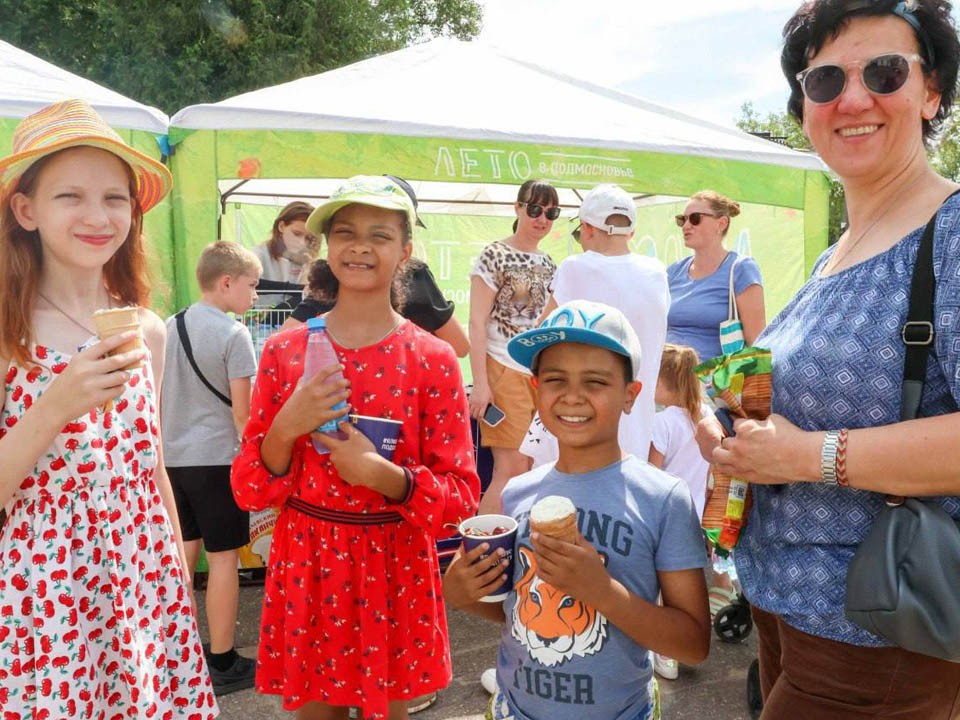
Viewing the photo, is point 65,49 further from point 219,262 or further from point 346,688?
point 346,688

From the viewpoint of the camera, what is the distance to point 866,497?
1.50 meters

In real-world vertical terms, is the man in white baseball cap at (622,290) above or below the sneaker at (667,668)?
above

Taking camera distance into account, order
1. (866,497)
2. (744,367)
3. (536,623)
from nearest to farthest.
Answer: (866,497), (744,367), (536,623)

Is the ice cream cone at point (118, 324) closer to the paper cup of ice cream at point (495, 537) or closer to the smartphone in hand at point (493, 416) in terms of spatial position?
the paper cup of ice cream at point (495, 537)

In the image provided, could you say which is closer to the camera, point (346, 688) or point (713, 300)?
point (346, 688)

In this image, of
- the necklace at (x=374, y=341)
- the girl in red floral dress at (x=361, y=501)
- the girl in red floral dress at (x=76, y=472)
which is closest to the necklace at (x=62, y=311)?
the girl in red floral dress at (x=76, y=472)

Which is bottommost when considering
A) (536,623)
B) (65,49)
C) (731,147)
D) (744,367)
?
(536,623)

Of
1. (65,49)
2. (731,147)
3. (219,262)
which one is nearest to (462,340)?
(219,262)

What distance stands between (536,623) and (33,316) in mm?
1434

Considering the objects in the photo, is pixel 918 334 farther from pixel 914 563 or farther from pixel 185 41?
pixel 185 41

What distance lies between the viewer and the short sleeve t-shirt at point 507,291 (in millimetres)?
4836

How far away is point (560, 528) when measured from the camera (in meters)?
1.64

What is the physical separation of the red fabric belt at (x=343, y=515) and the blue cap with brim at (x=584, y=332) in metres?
0.70

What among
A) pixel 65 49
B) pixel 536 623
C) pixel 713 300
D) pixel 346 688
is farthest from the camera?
pixel 65 49
